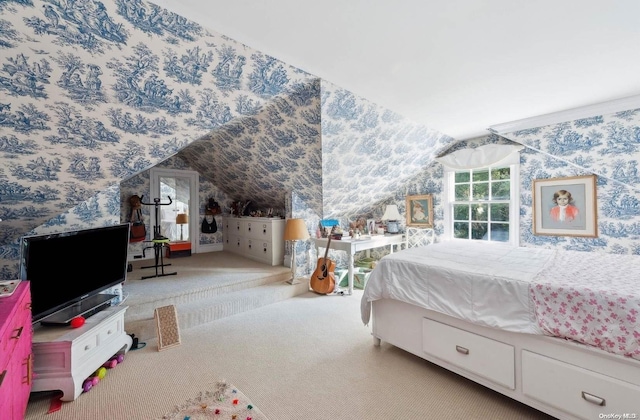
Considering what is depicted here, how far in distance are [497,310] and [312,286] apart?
2488 mm

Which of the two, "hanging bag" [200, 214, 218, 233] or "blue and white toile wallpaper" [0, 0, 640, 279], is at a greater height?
"blue and white toile wallpaper" [0, 0, 640, 279]

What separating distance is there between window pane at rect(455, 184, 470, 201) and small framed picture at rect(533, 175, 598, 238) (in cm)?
86

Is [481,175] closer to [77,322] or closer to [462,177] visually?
[462,177]

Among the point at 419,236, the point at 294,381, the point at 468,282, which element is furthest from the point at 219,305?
the point at 419,236

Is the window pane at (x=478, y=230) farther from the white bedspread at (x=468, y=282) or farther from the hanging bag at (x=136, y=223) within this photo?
the hanging bag at (x=136, y=223)

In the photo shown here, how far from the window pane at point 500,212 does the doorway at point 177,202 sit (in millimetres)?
5021

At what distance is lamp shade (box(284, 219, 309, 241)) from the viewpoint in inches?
148

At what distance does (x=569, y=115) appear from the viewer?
3111 mm

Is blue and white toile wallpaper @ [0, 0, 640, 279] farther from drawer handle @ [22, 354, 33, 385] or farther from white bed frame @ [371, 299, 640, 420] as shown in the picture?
white bed frame @ [371, 299, 640, 420]

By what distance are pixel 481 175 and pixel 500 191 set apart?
35cm

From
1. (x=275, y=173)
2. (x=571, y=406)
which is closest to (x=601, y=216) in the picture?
(x=571, y=406)

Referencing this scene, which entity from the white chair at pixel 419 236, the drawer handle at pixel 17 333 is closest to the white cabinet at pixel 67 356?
the drawer handle at pixel 17 333

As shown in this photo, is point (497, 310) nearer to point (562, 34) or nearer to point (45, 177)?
point (562, 34)

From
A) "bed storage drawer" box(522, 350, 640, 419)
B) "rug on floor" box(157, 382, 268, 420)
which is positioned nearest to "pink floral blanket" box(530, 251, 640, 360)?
"bed storage drawer" box(522, 350, 640, 419)
